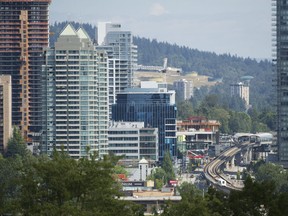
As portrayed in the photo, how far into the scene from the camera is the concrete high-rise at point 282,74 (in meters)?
141

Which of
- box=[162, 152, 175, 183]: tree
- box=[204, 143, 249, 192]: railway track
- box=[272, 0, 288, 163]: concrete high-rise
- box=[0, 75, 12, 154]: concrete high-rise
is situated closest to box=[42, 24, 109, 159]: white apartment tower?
box=[162, 152, 175, 183]: tree

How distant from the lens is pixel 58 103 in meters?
136

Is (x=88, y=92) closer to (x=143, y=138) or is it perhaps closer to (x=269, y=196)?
(x=143, y=138)

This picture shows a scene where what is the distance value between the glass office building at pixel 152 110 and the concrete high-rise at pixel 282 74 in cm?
1482

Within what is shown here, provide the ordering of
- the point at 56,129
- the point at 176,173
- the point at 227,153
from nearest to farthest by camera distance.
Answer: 1. the point at 56,129
2. the point at 176,173
3. the point at 227,153

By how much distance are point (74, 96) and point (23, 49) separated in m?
22.5

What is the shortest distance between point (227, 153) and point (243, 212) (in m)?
107

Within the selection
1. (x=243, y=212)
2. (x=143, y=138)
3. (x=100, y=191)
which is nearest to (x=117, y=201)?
(x=100, y=191)

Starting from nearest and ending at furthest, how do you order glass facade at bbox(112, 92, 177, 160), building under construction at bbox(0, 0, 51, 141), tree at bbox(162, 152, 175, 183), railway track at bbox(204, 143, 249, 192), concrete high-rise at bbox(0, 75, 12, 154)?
railway track at bbox(204, 143, 249, 192), tree at bbox(162, 152, 175, 183), concrete high-rise at bbox(0, 75, 12, 154), glass facade at bbox(112, 92, 177, 160), building under construction at bbox(0, 0, 51, 141)

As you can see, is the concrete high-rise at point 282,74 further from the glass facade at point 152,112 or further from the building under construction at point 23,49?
the building under construction at point 23,49

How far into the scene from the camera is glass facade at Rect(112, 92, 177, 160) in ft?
511

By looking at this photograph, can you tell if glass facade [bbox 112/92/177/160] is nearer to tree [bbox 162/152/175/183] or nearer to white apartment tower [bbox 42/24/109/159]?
tree [bbox 162/152/175/183]

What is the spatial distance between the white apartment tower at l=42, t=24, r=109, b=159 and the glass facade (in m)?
17.6

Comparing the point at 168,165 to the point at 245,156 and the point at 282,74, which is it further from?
the point at 245,156
